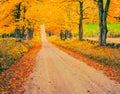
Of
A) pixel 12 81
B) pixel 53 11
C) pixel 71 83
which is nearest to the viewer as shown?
pixel 71 83

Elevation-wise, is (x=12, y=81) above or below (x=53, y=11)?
below

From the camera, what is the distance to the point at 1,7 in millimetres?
34094

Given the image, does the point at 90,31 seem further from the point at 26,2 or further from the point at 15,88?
the point at 15,88

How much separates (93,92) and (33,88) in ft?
8.74

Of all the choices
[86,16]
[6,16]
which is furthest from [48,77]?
[86,16]

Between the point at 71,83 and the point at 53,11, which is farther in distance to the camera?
the point at 53,11

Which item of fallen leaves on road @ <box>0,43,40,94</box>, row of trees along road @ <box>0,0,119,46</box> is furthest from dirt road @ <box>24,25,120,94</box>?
row of trees along road @ <box>0,0,119,46</box>

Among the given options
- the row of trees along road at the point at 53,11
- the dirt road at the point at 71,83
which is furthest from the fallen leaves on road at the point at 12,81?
the row of trees along road at the point at 53,11

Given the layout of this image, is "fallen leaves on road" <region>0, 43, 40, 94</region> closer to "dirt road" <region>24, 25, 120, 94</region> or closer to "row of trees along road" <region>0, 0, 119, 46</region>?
"dirt road" <region>24, 25, 120, 94</region>

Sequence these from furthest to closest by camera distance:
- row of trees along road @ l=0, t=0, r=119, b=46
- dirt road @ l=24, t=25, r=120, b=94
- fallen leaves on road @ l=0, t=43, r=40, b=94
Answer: row of trees along road @ l=0, t=0, r=119, b=46
fallen leaves on road @ l=0, t=43, r=40, b=94
dirt road @ l=24, t=25, r=120, b=94

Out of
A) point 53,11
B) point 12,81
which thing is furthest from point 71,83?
point 53,11

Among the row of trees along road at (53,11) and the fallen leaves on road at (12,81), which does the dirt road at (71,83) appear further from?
the row of trees along road at (53,11)

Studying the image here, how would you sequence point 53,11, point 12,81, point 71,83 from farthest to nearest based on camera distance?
point 53,11
point 12,81
point 71,83

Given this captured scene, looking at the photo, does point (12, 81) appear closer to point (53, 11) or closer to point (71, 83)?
point (71, 83)
